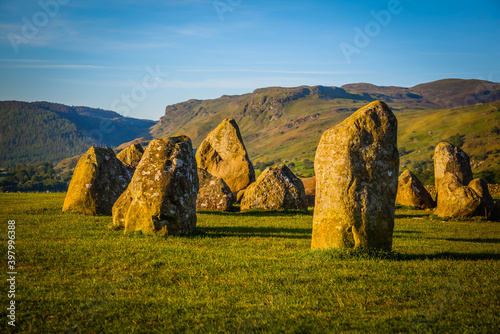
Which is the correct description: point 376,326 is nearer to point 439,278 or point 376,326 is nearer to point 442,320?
point 442,320

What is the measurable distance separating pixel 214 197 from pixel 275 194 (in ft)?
13.6

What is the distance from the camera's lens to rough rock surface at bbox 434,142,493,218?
22531mm

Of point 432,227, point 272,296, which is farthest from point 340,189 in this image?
point 432,227

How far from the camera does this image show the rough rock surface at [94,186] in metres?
19.9

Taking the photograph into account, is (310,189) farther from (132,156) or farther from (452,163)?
(132,156)

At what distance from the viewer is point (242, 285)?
870 cm

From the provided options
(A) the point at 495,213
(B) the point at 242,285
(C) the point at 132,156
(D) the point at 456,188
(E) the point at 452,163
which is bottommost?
(B) the point at 242,285

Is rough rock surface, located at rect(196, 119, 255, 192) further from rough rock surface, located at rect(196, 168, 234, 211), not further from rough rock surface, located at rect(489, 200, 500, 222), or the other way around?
rough rock surface, located at rect(489, 200, 500, 222)

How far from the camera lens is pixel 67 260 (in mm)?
10516

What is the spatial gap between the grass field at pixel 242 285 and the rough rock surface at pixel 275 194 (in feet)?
31.2

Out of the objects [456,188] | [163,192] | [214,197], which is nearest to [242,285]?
[163,192]

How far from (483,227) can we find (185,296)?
59.5 ft

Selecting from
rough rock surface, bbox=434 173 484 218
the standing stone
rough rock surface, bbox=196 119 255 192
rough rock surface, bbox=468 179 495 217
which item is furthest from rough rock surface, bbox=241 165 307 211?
the standing stone

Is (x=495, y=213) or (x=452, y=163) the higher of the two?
(x=452, y=163)
